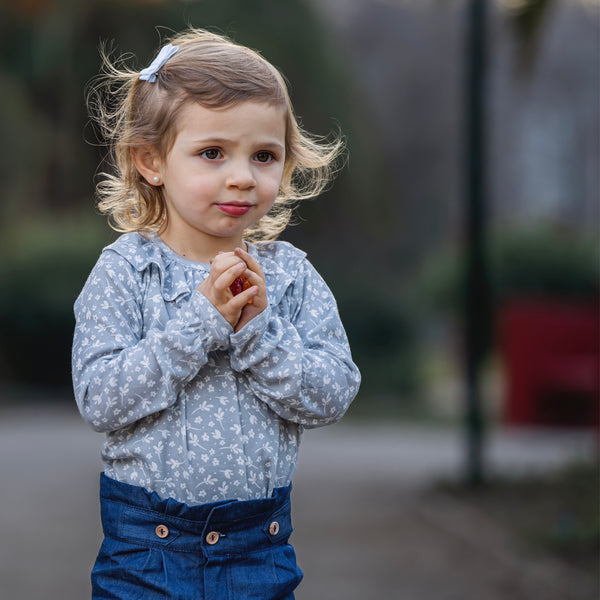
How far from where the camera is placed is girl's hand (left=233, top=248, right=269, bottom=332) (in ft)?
6.29

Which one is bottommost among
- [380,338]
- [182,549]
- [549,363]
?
[380,338]

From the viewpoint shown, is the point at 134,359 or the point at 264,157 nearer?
the point at 134,359

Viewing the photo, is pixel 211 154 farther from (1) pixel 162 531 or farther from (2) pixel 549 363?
(2) pixel 549 363

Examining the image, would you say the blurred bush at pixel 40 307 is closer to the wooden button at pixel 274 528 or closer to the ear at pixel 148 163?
the ear at pixel 148 163

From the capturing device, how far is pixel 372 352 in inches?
482

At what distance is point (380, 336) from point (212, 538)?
1029 centimetres

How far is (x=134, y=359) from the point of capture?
1901mm

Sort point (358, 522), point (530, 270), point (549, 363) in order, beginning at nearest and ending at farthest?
point (358, 522)
point (549, 363)
point (530, 270)

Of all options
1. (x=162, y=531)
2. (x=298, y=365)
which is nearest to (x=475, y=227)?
Result: (x=298, y=365)

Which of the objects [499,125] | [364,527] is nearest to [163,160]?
[364,527]

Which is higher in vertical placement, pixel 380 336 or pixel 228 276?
pixel 228 276

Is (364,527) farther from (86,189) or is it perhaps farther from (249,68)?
(86,189)

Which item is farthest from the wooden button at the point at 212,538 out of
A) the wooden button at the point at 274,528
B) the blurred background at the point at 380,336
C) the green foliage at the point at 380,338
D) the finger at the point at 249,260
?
the green foliage at the point at 380,338

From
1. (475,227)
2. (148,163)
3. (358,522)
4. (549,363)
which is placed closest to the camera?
(148,163)
